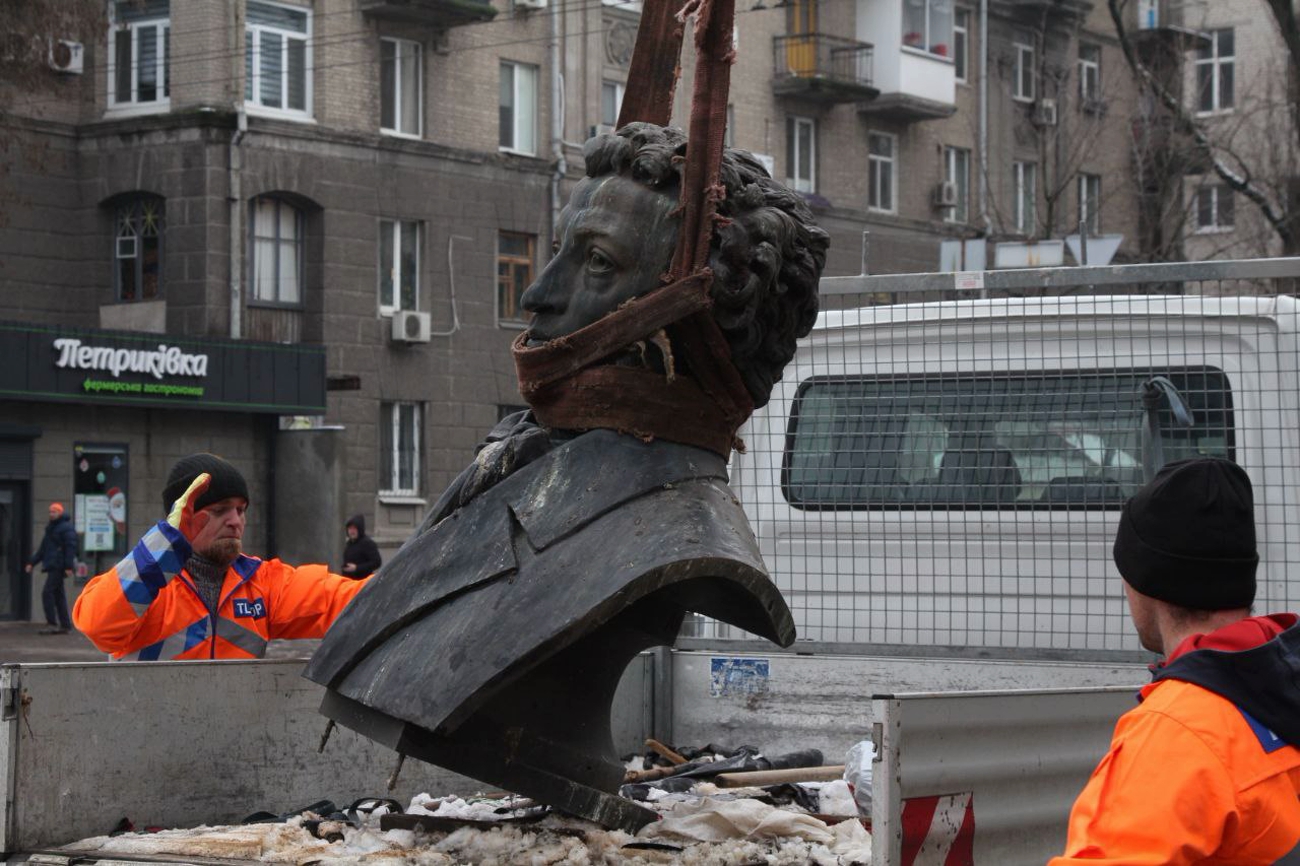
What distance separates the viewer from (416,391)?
24984mm

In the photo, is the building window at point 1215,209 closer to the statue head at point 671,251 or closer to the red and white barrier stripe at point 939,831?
the statue head at point 671,251

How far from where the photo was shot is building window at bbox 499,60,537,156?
85.5ft

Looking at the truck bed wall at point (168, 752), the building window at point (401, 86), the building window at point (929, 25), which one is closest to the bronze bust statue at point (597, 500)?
the truck bed wall at point (168, 752)

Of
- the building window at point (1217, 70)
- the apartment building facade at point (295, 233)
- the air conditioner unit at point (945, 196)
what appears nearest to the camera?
the apartment building facade at point (295, 233)

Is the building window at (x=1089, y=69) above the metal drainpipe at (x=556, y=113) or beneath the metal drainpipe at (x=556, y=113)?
above

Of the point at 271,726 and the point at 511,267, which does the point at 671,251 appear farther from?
the point at 511,267

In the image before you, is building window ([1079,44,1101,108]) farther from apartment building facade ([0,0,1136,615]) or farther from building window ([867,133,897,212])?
apartment building facade ([0,0,1136,615])

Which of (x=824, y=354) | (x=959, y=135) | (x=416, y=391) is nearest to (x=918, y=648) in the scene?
(x=824, y=354)

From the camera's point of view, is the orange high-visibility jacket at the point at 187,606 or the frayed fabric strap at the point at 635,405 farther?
the orange high-visibility jacket at the point at 187,606

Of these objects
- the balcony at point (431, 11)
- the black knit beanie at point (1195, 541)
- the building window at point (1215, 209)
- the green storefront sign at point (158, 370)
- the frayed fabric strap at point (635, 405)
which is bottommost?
the black knit beanie at point (1195, 541)

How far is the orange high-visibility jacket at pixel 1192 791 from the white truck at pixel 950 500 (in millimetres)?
2392

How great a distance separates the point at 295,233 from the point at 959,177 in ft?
45.9

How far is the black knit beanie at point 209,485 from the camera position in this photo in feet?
15.6

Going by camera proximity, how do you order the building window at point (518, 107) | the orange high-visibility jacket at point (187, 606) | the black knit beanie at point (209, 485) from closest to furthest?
the orange high-visibility jacket at point (187, 606)
the black knit beanie at point (209, 485)
the building window at point (518, 107)
